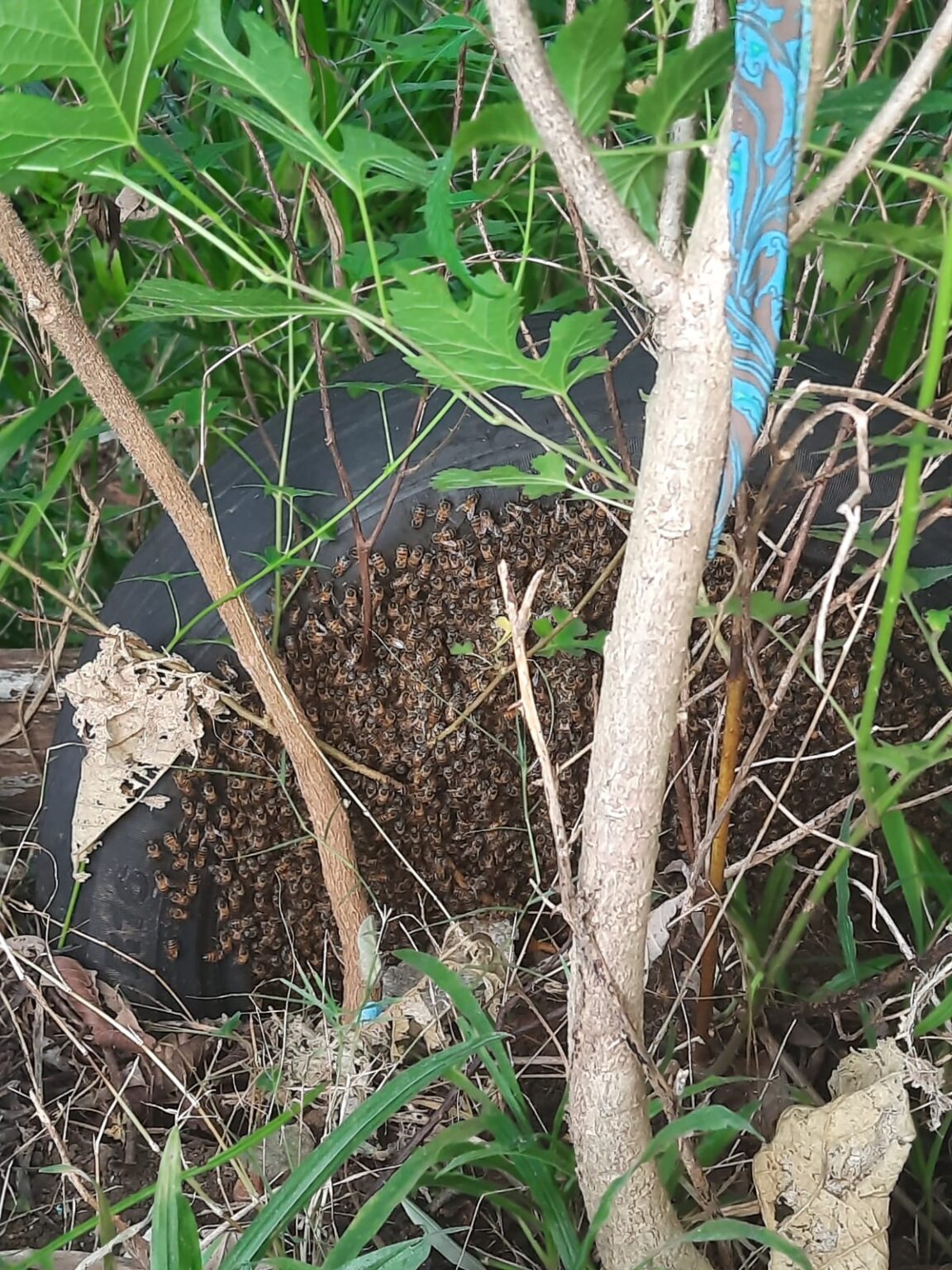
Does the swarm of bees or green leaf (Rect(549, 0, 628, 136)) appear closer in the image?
green leaf (Rect(549, 0, 628, 136))

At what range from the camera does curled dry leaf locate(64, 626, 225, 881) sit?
3.30 feet

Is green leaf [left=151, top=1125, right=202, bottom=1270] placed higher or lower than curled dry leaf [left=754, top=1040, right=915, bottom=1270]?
higher

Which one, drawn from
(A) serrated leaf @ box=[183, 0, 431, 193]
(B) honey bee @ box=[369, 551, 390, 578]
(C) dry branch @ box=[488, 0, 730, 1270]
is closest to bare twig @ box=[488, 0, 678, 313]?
(C) dry branch @ box=[488, 0, 730, 1270]

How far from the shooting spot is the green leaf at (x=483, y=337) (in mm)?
514

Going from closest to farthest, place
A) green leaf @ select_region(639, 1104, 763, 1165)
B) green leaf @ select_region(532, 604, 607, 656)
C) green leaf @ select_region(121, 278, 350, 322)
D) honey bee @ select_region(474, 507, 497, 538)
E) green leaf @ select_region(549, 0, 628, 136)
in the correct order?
1. green leaf @ select_region(549, 0, 628, 136)
2. green leaf @ select_region(121, 278, 350, 322)
3. green leaf @ select_region(639, 1104, 763, 1165)
4. green leaf @ select_region(532, 604, 607, 656)
5. honey bee @ select_region(474, 507, 497, 538)

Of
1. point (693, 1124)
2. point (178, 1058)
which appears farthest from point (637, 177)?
point (178, 1058)

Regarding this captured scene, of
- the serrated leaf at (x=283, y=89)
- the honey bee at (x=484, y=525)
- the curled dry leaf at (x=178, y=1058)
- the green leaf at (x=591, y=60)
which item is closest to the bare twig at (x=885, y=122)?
the green leaf at (x=591, y=60)

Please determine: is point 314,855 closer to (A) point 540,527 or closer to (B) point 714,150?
(A) point 540,527

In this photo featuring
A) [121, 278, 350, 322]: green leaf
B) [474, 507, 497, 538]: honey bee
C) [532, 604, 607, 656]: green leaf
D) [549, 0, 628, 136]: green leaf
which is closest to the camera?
[549, 0, 628, 136]: green leaf

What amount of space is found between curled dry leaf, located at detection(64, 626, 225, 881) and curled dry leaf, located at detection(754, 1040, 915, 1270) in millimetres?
642

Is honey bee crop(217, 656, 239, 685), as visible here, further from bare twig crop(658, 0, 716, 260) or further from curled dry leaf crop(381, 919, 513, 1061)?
bare twig crop(658, 0, 716, 260)

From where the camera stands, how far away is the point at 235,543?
1.03 metres

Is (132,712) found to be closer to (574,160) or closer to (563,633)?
(563,633)

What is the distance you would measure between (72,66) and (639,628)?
1.36ft
